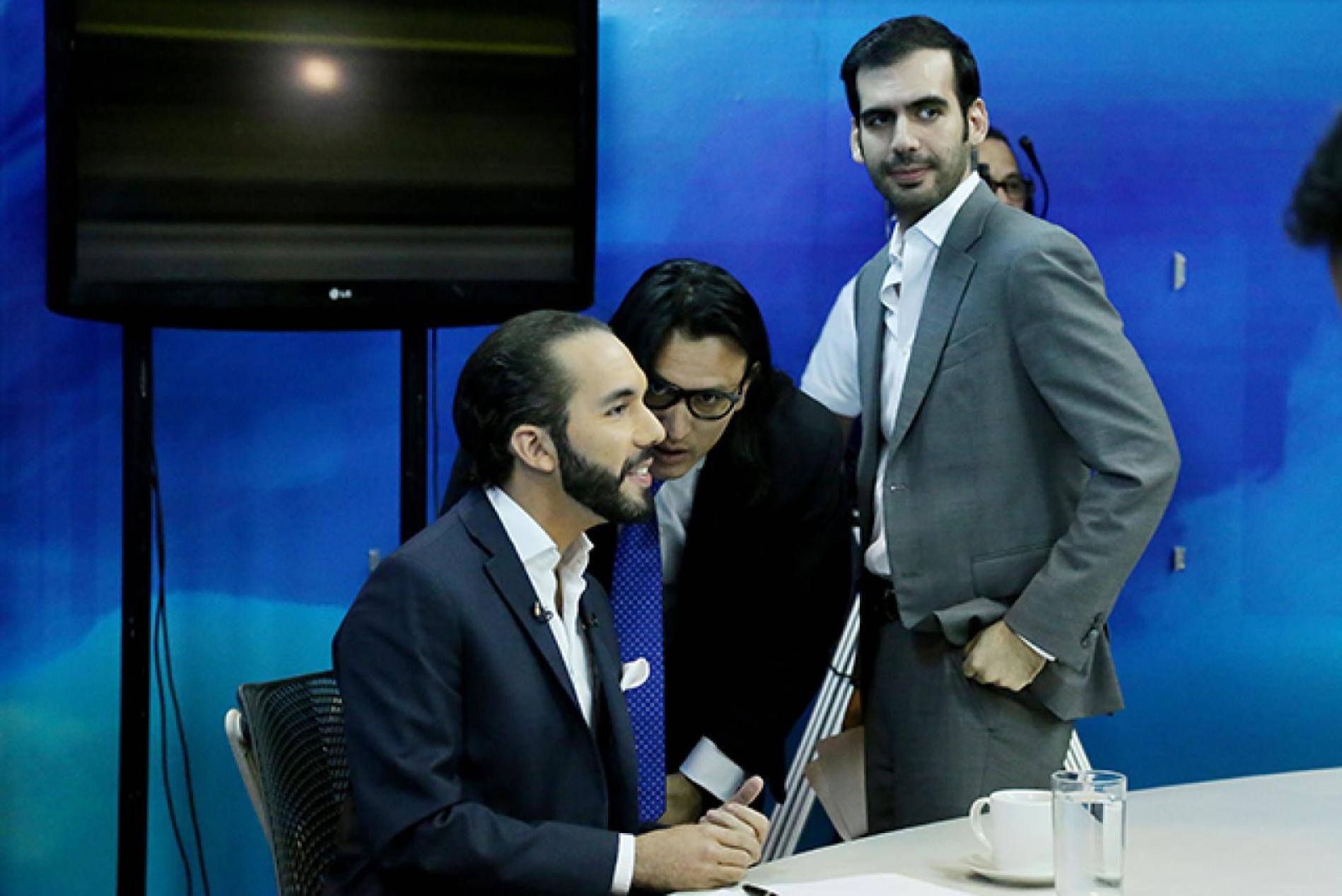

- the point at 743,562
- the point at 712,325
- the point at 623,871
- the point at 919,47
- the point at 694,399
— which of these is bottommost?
the point at 623,871

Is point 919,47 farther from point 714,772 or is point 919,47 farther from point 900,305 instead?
point 714,772

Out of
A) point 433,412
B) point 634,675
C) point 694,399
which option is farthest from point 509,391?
point 433,412

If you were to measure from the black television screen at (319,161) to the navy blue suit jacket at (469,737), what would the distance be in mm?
1092

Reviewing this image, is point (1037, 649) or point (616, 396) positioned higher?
point (616, 396)

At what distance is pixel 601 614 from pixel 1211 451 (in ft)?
6.76

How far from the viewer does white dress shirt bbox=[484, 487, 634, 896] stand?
6.23 ft

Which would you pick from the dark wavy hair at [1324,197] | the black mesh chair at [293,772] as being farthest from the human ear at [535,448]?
the dark wavy hair at [1324,197]

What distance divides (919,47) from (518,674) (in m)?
Result: 1.21

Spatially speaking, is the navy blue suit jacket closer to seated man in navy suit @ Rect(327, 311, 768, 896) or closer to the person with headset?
seated man in navy suit @ Rect(327, 311, 768, 896)

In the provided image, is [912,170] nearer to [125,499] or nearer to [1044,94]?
[1044,94]

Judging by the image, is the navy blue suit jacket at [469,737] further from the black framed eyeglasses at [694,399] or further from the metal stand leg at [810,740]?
the metal stand leg at [810,740]

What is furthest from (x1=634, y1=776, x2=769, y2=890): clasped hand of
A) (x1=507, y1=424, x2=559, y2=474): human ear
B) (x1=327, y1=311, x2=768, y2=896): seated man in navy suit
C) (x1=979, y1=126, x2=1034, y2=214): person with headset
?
(x1=979, y1=126, x2=1034, y2=214): person with headset

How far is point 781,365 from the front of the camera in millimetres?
3531

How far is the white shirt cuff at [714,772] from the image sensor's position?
2566 mm
